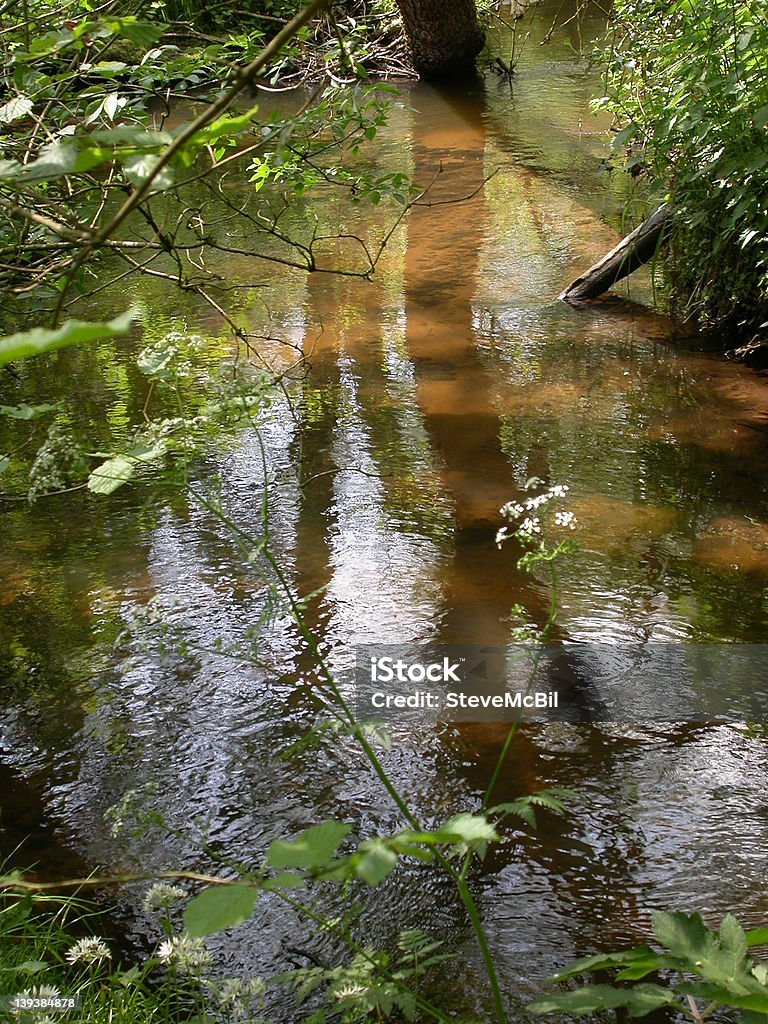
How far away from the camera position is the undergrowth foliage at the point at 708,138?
450 cm

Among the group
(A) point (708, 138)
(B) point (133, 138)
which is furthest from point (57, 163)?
(A) point (708, 138)

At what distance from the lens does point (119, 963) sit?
7.47ft

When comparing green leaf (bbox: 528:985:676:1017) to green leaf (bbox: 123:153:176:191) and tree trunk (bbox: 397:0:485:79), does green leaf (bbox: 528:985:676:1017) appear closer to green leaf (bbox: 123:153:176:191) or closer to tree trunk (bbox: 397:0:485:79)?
green leaf (bbox: 123:153:176:191)

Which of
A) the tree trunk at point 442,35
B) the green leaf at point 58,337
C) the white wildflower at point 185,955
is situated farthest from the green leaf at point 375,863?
the tree trunk at point 442,35

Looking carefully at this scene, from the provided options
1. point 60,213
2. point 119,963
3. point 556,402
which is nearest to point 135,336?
point 556,402

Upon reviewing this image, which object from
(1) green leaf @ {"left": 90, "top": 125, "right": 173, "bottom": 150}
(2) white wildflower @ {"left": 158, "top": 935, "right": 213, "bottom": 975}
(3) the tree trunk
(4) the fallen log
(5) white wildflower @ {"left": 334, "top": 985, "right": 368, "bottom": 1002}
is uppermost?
(3) the tree trunk

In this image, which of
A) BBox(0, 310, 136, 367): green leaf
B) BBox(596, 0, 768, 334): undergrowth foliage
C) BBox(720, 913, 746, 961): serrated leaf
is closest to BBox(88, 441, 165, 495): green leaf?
BBox(0, 310, 136, 367): green leaf

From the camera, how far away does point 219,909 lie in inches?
44.5

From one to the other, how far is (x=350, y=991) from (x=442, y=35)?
36.6 ft

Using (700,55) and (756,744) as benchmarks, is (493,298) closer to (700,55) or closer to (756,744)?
(700,55)

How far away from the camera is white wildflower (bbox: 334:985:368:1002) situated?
1.83 metres

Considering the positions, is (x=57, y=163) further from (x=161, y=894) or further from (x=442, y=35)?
(x=442, y=35)

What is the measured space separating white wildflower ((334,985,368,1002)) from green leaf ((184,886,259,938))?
77 cm

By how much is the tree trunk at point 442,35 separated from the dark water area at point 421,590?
5835mm
